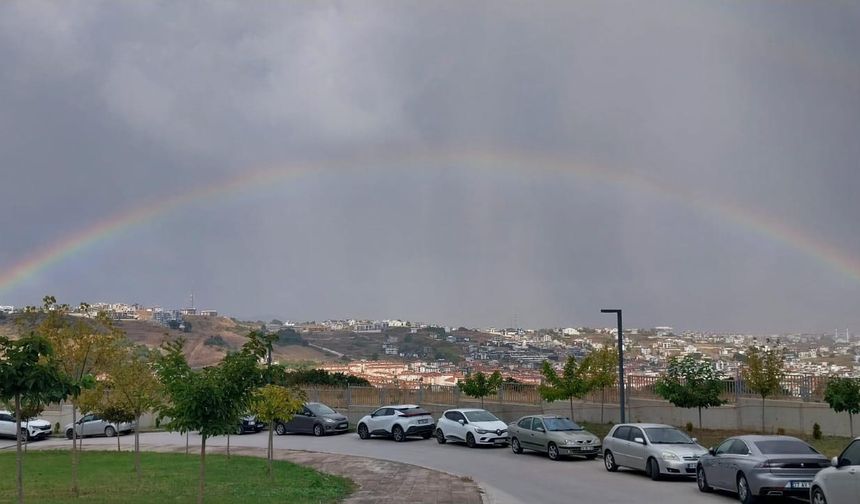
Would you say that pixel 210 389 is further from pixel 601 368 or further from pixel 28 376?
pixel 601 368

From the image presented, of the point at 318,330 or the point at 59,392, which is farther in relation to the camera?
the point at 318,330

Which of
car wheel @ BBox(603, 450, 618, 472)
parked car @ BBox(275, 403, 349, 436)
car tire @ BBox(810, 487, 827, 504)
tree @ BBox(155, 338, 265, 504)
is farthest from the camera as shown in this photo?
parked car @ BBox(275, 403, 349, 436)

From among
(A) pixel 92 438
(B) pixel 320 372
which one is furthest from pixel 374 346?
(A) pixel 92 438

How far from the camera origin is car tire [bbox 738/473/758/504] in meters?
17.9

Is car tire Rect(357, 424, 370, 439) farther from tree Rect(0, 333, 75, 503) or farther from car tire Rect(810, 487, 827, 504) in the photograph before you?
car tire Rect(810, 487, 827, 504)

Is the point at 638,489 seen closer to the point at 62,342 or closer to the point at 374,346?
the point at 62,342

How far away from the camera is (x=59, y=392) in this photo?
50.2ft

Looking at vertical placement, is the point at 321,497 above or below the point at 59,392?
below

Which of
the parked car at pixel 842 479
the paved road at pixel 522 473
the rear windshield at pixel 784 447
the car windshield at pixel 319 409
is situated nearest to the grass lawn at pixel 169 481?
the paved road at pixel 522 473

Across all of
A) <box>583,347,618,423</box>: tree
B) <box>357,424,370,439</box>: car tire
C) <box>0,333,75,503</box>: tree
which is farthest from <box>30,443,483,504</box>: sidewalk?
<box>583,347,618,423</box>: tree

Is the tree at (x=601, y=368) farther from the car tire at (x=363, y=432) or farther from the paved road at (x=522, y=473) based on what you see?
the car tire at (x=363, y=432)

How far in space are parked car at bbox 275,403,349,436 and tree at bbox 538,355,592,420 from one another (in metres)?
11.4

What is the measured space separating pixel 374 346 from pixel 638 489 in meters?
110

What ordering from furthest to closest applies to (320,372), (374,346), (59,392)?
(374,346), (320,372), (59,392)
